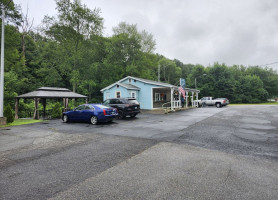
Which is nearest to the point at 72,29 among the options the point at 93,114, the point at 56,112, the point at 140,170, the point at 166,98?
the point at 56,112

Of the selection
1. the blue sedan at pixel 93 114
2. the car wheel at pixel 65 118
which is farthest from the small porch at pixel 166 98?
the car wheel at pixel 65 118

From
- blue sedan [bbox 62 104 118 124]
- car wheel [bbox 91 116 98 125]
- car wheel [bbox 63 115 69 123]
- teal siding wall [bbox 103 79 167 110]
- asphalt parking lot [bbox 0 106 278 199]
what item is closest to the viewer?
asphalt parking lot [bbox 0 106 278 199]

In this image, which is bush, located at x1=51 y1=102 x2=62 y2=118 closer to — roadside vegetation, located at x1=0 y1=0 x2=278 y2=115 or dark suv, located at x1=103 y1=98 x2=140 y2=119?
dark suv, located at x1=103 y1=98 x2=140 y2=119

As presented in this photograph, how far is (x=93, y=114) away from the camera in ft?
37.3

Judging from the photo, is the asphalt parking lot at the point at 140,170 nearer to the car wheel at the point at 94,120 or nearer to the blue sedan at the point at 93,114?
the blue sedan at the point at 93,114

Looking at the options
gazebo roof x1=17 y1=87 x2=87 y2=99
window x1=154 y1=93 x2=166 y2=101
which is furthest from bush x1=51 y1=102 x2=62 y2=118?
window x1=154 y1=93 x2=166 y2=101

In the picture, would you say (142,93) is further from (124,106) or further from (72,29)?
(72,29)

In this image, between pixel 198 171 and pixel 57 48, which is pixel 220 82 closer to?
pixel 57 48

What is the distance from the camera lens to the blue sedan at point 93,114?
11281 mm

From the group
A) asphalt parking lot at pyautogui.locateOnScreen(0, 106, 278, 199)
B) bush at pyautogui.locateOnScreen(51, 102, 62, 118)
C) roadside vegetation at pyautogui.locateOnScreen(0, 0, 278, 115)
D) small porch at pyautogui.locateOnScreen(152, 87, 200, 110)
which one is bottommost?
asphalt parking lot at pyautogui.locateOnScreen(0, 106, 278, 199)

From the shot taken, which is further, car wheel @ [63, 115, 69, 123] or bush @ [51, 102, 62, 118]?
bush @ [51, 102, 62, 118]

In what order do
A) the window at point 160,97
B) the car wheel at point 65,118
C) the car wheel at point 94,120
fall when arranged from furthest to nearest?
1. the window at point 160,97
2. the car wheel at point 65,118
3. the car wheel at point 94,120

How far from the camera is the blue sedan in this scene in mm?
11281

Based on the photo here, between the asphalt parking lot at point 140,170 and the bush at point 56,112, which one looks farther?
the bush at point 56,112
